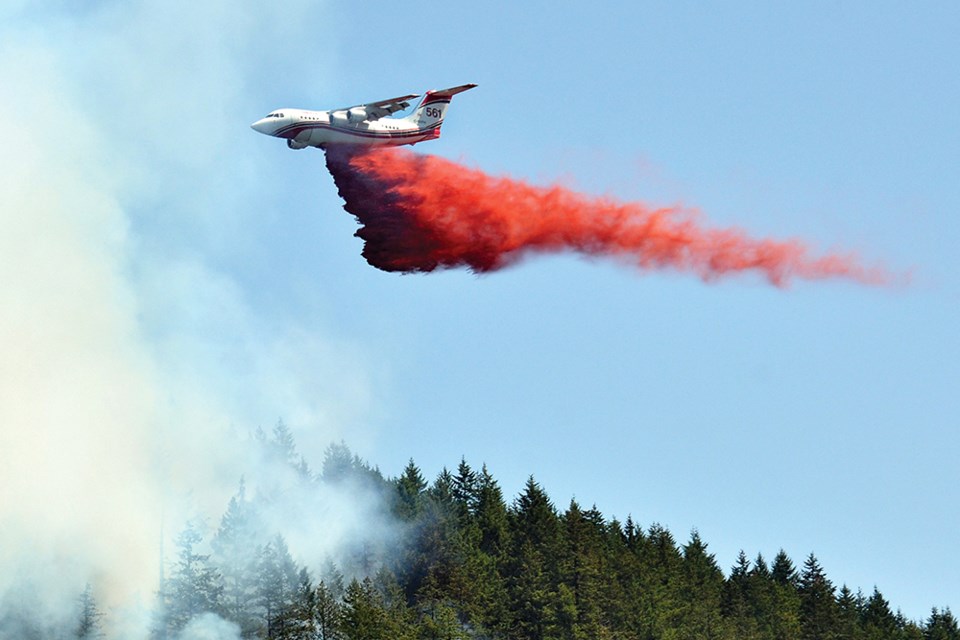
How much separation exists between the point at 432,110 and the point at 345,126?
616cm

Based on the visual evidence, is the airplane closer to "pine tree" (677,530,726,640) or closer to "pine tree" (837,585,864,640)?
"pine tree" (677,530,726,640)

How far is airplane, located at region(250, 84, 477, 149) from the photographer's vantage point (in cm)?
8250

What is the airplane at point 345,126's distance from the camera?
271 feet

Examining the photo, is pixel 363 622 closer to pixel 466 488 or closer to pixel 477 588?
pixel 477 588

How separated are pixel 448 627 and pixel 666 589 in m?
26.6

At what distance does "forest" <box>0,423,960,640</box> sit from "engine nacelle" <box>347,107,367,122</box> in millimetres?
24690

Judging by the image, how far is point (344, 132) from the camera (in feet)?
273

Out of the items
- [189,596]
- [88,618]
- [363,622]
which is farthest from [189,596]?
[363,622]

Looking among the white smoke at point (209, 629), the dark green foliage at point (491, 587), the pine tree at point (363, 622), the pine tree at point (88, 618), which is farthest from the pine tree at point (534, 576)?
the pine tree at point (88, 618)

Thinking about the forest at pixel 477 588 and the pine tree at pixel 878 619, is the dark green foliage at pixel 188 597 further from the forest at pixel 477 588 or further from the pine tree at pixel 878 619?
the pine tree at pixel 878 619

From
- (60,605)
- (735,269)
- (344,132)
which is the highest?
(344,132)

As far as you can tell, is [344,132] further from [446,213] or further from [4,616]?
[4,616]

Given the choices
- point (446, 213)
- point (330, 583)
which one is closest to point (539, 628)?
point (330, 583)

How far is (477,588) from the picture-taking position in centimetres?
9144
